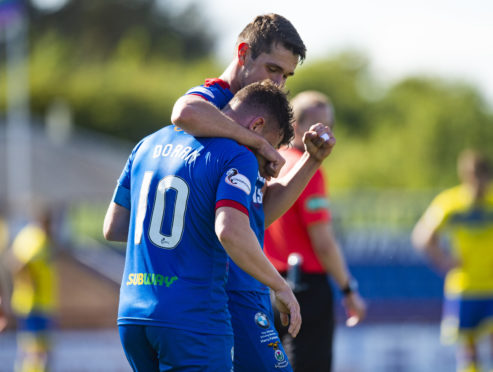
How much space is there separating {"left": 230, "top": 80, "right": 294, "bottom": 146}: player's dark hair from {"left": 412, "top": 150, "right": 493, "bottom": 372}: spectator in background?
534 cm

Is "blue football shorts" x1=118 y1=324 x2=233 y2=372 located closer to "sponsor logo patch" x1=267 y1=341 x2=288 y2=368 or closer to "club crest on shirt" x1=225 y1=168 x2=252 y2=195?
"sponsor logo patch" x1=267 y1=341 x2=288 y2=368

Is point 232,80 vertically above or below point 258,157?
above

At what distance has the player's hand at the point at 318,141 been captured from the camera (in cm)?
338

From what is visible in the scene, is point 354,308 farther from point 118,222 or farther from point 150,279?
point 150,279

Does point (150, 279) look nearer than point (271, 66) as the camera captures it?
Yes

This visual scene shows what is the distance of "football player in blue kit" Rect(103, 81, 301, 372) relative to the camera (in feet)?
9.57

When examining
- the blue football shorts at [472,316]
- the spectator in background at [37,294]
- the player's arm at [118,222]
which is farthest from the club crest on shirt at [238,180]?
the spectator in background at [37,294]

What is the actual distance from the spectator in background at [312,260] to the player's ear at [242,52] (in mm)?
1442

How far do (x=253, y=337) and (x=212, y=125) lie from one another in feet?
3.02

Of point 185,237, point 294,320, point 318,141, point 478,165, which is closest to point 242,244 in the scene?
point 185,237

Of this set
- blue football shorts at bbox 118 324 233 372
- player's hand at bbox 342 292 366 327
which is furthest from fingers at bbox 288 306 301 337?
player's hand at bbox 342 292 366 327

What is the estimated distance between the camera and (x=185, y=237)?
2984mm

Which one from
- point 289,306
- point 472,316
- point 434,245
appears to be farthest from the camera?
point 434,245

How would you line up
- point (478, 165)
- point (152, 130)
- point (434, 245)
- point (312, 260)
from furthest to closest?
point (152, 130)
point (434, 245)
point (478, 165)
point (312, 260)
